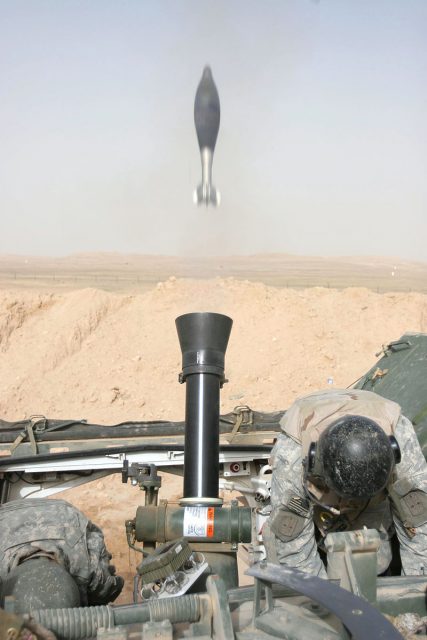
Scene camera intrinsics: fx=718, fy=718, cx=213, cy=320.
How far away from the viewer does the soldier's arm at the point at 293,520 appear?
3.72 m

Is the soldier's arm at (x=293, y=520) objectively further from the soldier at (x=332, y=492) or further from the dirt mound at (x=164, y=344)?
the dirt mound at (x=164, y=344)

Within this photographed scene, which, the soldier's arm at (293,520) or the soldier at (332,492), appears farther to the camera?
the soldier's arm at (293,520)

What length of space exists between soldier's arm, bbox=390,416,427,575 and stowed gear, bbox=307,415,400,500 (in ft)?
1.68

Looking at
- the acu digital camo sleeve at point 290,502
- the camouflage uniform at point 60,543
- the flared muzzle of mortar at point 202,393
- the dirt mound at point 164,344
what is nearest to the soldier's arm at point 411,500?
the acu digital camo sleeve at point 290,502

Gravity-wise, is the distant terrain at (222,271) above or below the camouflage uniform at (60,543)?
above

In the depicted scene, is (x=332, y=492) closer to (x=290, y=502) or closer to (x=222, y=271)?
(x=290, y=502)

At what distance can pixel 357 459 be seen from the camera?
3.02m

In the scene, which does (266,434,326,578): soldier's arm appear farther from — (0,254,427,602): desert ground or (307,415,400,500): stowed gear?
(0,254,427,602): desert ground

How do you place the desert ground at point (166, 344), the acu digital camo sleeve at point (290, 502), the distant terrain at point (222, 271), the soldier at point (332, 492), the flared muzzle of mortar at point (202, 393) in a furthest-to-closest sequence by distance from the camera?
the distant terrain at point (222, 271)
the desert ground at point (166, 344)
the flared muzzle of mortar at point (202, 393)
the acu digital camo sleeve at point (290, 502)
the soldier at point (332, 492)

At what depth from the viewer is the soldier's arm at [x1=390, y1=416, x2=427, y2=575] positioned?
11.8 ft

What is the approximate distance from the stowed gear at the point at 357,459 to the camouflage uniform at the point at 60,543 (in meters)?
1.15

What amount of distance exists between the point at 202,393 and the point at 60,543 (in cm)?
125

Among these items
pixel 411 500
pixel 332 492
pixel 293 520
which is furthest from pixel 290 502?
pixel 411 500

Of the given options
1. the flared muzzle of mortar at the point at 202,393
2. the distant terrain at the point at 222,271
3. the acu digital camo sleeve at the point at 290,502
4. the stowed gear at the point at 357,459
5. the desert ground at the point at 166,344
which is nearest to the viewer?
the stowed gear at the point at 357,459
